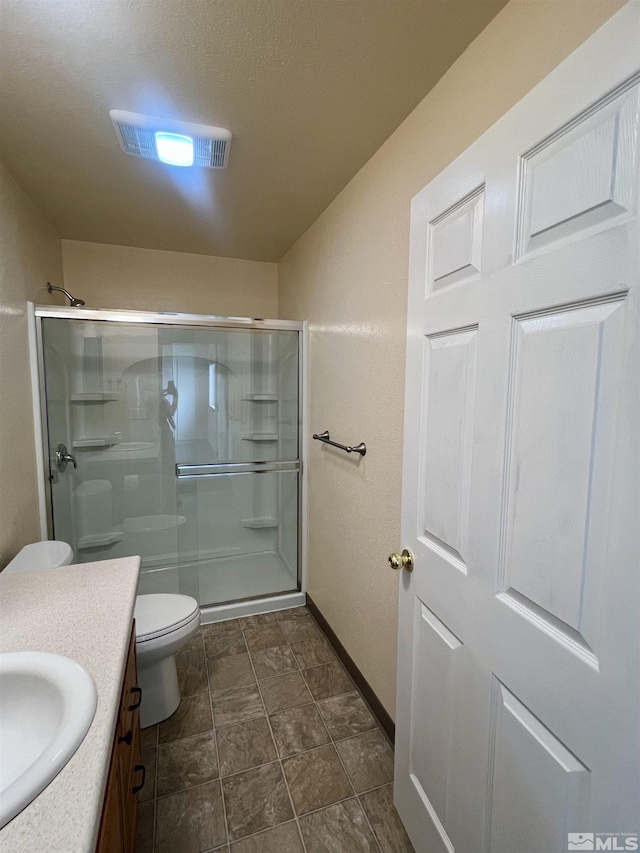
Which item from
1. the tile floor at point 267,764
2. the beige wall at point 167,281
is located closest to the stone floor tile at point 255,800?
the tile floor at point 267,764

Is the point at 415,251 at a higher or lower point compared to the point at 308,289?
lower

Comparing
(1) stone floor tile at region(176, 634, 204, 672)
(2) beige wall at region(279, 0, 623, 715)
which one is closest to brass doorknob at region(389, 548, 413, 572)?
(2) beige wall at region(279, 0, 623, 715)

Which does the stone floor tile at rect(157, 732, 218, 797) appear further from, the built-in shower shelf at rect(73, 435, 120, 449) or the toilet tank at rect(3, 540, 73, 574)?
the built-in shower shelf at rect(73, 435, 120, 449)

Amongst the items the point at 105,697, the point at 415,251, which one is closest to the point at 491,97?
the point at 415,251

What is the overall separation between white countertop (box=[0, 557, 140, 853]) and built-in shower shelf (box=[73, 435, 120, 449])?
1208 mm

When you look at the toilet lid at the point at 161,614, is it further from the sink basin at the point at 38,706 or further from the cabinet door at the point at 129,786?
the sink basin at the point at 38,706

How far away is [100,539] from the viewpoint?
243cm

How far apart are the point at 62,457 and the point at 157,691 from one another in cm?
135

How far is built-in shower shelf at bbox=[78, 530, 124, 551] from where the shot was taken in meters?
2.37

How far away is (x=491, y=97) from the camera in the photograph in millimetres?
1001

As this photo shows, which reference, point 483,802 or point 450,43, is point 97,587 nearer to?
point 483,802

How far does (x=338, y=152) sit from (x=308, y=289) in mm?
879

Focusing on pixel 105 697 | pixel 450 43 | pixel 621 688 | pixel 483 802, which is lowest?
pixel 483 802

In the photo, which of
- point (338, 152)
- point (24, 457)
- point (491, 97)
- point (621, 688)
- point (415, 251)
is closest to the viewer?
point (621, 688)
